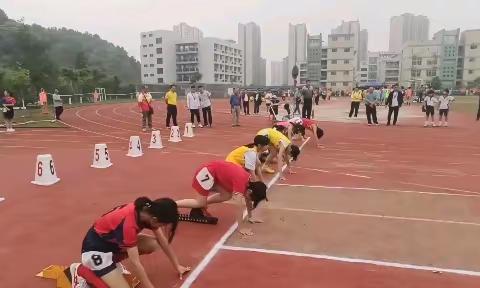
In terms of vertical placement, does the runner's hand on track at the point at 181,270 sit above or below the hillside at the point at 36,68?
below

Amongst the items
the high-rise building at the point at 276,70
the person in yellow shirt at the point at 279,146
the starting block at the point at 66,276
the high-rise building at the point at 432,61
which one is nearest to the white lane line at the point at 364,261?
the starting block at the point at 66,276

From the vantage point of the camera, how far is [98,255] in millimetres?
3305

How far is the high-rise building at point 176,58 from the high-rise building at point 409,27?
101 meters

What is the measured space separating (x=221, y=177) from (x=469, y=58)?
98.9 m

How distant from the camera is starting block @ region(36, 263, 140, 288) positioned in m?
3.37

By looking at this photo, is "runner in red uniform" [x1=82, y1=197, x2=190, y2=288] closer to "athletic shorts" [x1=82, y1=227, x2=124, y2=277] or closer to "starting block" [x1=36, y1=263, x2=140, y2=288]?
"athletic shorts" [x1=82, y1=227, x2=124, y2=277]

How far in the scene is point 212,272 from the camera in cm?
412

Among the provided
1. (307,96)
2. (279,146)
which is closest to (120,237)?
(279,146)

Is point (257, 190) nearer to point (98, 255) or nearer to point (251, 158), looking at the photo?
point (251, 158)

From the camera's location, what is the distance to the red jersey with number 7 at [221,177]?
4.91m

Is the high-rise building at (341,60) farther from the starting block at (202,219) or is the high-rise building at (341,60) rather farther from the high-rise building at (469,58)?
the starting block at (202,219)

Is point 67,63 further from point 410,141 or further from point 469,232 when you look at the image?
point 469,232

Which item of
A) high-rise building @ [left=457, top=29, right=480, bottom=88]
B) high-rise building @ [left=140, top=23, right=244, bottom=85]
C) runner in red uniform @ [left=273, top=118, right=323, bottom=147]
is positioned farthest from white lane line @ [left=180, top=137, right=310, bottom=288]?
high-rise building @ [left=457, top=29, right=480, bottom=88]

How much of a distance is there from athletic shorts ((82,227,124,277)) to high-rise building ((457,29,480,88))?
96956 mm
